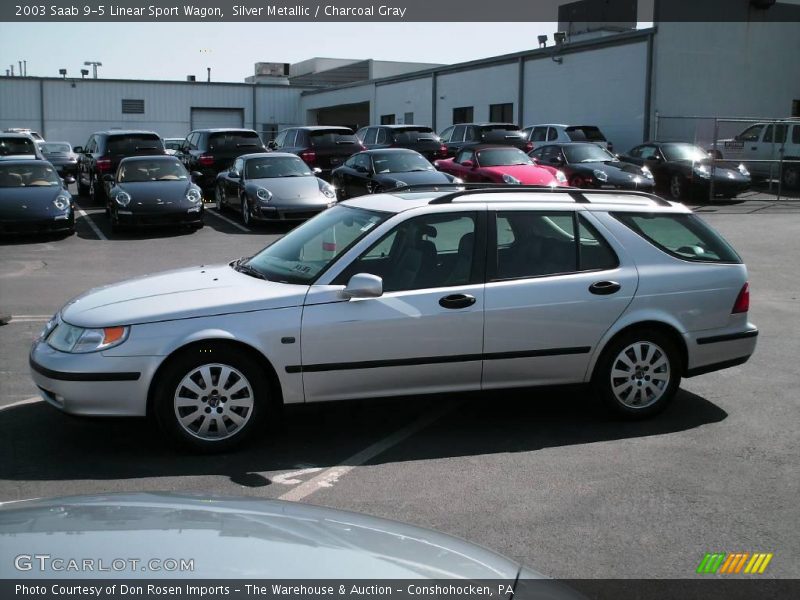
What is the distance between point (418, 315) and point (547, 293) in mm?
916

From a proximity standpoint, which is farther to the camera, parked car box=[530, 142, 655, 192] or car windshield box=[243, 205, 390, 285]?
parked car box=[530, 142, 655, 192]

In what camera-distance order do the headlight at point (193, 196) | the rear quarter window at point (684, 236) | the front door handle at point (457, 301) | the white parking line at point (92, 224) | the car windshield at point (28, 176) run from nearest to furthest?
the front door handle at point (457, 301) → the rear quarter window at point (684, 236) → the car windshield at point (28, 176) → the white parking line at point (92, 224) → the headlight at point (193, 196)

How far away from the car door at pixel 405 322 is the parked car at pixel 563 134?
2199 cm

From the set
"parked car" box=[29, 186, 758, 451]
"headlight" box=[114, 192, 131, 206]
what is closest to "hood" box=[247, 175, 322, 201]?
"headlight" box=[114, 192, 131, 206]

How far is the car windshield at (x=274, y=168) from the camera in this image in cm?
1919

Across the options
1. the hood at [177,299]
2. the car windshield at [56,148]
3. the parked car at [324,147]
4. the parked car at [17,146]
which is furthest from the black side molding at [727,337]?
the car windshield at [56,148]

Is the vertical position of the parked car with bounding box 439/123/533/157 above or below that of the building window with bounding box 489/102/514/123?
below

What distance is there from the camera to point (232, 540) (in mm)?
2207

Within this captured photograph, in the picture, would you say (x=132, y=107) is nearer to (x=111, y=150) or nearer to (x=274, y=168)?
(x=111, y=150)

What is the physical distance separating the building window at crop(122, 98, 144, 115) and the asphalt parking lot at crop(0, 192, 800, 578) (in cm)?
4574

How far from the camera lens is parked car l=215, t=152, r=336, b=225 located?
18.1m

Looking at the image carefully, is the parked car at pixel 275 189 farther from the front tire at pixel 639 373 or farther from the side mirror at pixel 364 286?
the side mirror at pixel 364 286

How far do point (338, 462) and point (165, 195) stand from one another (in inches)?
530

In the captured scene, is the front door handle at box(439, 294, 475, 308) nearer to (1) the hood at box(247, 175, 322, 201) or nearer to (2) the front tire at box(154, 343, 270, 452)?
(2) the front tire at box(154, 343, 270, 452)
